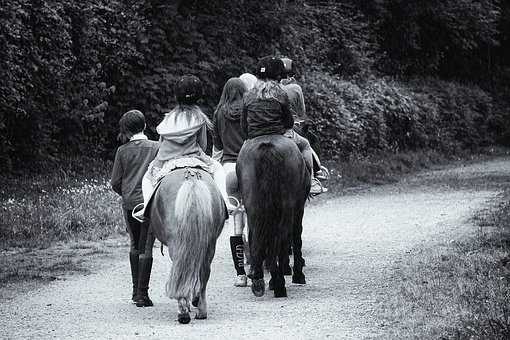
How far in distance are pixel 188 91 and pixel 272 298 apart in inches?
80.5

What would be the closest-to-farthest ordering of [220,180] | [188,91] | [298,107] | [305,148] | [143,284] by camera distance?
[220,180], [188,91], [143,284], [305,148], [298,107]

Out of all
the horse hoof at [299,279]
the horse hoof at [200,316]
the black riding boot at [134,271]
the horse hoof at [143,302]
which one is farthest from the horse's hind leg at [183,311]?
the horse hoof at [299,279]

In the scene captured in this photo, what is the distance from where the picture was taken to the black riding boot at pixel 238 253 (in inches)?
397

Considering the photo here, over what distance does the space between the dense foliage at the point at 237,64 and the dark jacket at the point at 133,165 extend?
23.7 ft

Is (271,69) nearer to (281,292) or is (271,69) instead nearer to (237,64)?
(281,292)

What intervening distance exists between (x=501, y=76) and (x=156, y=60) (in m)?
25.0

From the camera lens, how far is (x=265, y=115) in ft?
31.2

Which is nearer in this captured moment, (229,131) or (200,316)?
(200,316)

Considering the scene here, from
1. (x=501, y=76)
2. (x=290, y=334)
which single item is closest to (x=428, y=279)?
(x=290, y=334)

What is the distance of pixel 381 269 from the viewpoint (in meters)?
10.8

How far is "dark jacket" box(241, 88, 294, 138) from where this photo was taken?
31.2ft

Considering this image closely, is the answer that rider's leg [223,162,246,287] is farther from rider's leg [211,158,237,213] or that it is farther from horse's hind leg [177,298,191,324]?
horse's hind leg [177,298,191,324]

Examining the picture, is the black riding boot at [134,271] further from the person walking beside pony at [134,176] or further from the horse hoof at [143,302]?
the horse hoof at [143,302]

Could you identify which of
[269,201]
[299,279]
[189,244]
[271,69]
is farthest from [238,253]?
[189,244]
